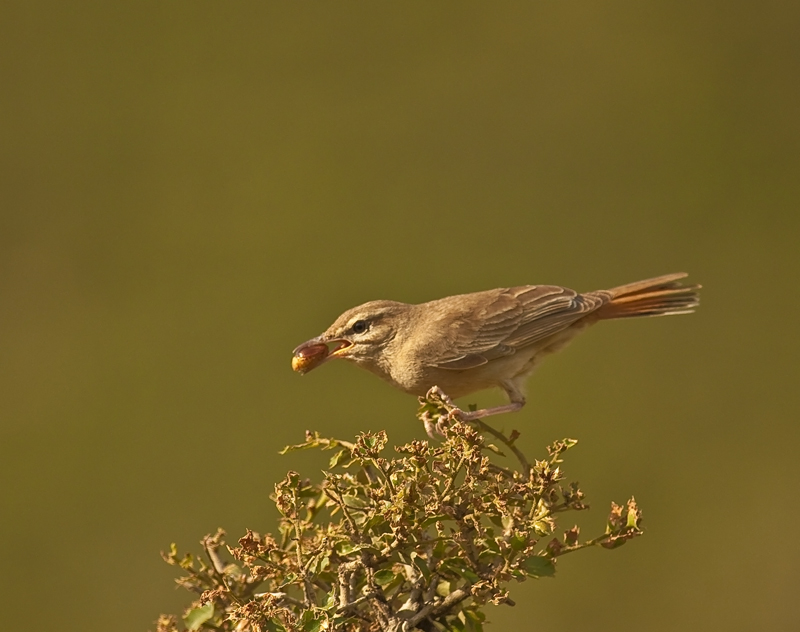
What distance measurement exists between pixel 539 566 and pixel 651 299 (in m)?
1.85

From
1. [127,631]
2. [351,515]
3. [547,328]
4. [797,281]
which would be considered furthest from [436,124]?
[351,515]

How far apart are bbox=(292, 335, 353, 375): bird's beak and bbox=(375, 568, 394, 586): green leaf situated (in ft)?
3.71

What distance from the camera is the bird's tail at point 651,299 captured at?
3.09 metres

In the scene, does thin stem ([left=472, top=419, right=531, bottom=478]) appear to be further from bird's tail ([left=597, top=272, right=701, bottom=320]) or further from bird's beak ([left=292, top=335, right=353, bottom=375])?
bird's tail ([left=597, top=272, right=701, bottom=320])

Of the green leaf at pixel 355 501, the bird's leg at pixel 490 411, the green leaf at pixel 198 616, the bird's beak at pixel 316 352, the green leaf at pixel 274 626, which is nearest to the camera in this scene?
the green leaf at pixel 274 626

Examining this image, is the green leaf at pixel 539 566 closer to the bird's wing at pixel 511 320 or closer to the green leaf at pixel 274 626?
the green leaf at pixel 274 626

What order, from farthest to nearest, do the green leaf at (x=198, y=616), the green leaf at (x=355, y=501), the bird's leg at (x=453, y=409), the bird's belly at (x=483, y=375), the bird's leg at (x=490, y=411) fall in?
the bird's belly at (x=483, y=375)
the bird's leg at (x=490, y=411)
the bird's leg at (x=453, y=409)
the green leaf at (x=355, y=501)
the green leaf at (x=198, y=616)

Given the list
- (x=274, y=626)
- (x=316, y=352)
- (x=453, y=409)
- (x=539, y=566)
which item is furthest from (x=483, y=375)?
(x=274, y=626)

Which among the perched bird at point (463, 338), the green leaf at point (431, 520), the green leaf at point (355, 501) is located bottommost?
the green leaf at point (431, 520)

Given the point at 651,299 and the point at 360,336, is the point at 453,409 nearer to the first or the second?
the point at 360,336

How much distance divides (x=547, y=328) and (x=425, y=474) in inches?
60.3

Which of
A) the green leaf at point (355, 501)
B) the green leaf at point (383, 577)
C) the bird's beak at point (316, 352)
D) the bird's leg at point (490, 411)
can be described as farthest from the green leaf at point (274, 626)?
the bird's beak at point (316, 352)

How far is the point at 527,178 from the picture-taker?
7.29m

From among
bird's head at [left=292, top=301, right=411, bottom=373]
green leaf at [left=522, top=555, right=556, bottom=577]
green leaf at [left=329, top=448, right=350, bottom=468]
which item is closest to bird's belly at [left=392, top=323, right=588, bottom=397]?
bird's head at [left=292, top=301, right=411, bottom=373]
